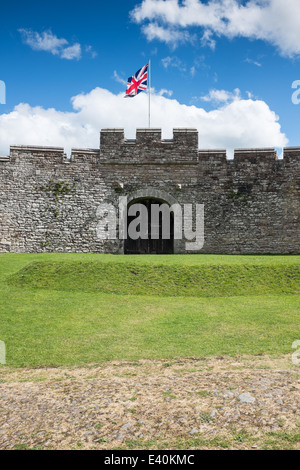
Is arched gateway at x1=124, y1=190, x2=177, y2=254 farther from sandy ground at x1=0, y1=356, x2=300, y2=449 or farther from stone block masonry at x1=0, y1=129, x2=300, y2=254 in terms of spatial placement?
sandy ground at x1=0, y1=356, x2=300, y2=449

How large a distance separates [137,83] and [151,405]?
15.8 m

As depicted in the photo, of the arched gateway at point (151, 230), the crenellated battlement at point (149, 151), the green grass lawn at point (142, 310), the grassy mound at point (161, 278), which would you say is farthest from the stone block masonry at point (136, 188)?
the grassy mound at point (161, 278)

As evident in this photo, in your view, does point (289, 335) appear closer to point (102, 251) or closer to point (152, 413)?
point (152, 413)

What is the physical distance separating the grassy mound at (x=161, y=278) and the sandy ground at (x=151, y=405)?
450cm

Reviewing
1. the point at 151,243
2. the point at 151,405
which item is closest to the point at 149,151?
the point at 151,243

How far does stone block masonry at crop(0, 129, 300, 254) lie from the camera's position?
16.3 meters

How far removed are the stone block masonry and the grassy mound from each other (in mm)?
5285

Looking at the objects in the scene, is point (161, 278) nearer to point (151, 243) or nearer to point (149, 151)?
point (151, 243)

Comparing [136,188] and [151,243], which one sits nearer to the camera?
[136,188]

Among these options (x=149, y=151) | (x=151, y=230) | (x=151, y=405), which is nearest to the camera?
(x=151, y=405)

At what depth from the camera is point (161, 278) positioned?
10.3 meters

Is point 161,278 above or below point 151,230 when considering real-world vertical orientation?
below

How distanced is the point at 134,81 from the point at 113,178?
4.77 meters

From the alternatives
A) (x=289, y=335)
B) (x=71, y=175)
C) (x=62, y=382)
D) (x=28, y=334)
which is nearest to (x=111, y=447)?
(x=62, y=382)
